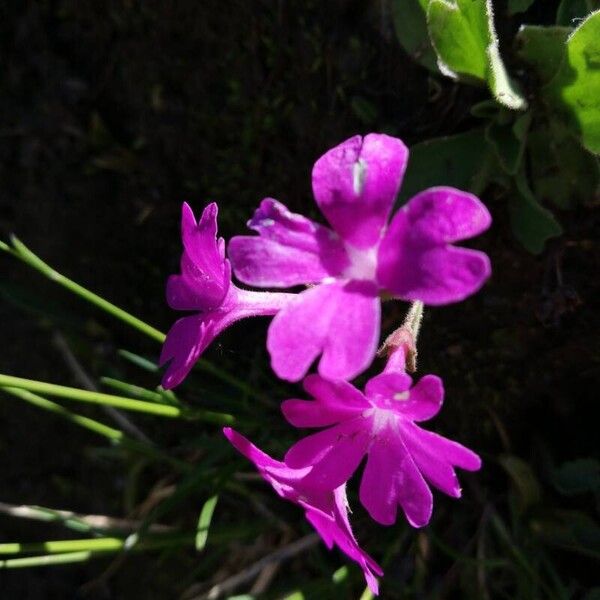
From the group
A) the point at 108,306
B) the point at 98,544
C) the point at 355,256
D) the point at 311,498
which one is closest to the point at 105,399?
the point at 108,306

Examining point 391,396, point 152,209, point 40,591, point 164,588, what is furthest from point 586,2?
point 40,591

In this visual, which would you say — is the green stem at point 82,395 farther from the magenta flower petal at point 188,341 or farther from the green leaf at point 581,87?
the green leaf at point 581,87

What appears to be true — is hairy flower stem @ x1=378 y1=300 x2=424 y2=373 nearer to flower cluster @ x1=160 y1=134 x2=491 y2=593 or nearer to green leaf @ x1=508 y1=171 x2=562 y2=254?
flower cluster @ x1=160 y1=134 x2=491 y2=593

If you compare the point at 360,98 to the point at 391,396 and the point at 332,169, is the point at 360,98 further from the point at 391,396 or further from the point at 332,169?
the point at 391,396

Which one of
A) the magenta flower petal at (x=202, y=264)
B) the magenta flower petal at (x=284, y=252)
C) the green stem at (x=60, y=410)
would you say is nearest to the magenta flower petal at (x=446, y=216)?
the magenta flower petal at (x=284, y=252)

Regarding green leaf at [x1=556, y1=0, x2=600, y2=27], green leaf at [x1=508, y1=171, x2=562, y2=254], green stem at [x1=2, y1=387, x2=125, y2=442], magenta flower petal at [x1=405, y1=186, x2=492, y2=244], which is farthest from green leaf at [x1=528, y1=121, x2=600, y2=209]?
green stem at [x1=2, y1=387, x2=125, y2=442]

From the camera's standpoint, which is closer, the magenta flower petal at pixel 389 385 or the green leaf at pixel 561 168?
the magenta flower petal at pixel 389 385

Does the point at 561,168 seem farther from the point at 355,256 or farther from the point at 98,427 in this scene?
the point at 98,427
